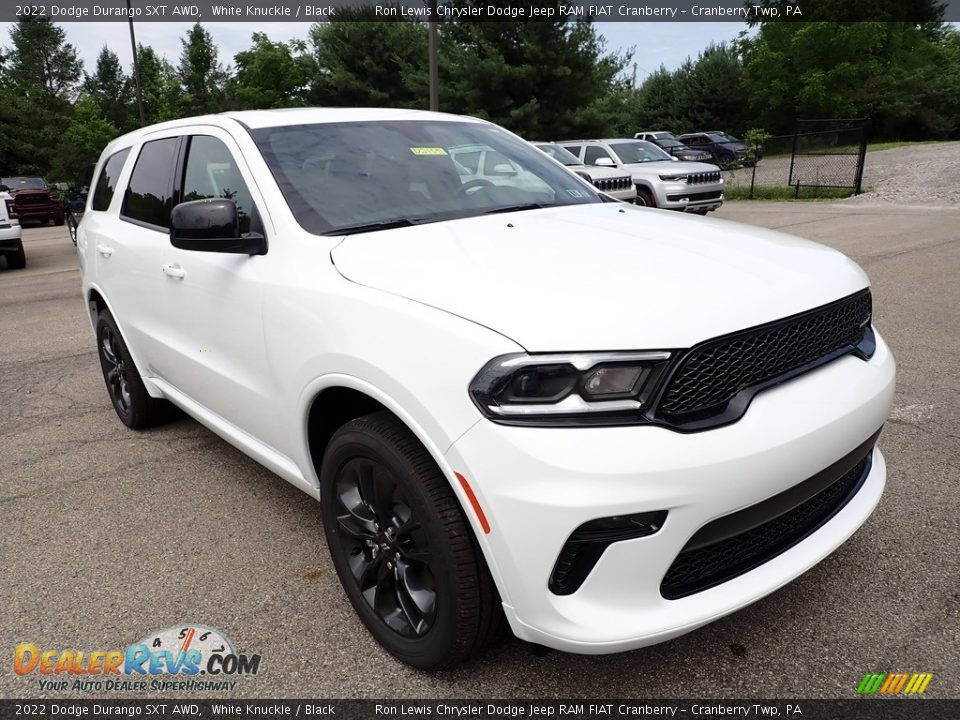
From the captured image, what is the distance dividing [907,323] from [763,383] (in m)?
4.93

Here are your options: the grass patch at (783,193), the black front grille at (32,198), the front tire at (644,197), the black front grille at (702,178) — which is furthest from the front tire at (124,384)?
the black front grille at (32,198)

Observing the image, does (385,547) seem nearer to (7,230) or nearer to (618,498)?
(618,498)

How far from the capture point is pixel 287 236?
2582 mm

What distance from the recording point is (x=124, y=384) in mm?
4434

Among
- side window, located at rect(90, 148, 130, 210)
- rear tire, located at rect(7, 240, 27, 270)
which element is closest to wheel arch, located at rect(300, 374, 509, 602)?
side window, located at rect(90, 148, 130, 210)

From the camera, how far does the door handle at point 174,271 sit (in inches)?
125

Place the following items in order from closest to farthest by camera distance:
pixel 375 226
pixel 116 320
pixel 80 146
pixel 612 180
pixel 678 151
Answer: pixel 375 226 → pixel 116 320 → pixel 612 180 → pixel 678 151 → pixel 80 146

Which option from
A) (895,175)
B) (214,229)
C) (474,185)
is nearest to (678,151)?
(895,175)

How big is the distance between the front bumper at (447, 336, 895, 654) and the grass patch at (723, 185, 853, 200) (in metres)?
19.5

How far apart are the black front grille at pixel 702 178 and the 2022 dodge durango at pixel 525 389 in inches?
487

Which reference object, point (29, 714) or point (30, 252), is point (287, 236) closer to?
point (29, 714)

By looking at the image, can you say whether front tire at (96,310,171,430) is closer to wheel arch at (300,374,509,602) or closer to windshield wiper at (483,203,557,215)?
wheel arch at (300,374,509,602)

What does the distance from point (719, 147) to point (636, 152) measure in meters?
19.8

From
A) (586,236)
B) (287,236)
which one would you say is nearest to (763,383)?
(586,236)
